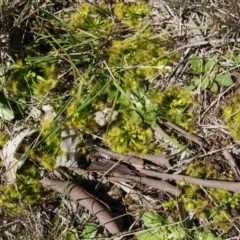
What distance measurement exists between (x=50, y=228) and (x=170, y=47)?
1076 millimetres

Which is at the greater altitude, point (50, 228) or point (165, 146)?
point (165, 146)

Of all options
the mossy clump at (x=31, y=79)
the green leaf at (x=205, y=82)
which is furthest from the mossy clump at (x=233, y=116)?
the mossy clump at (x=31, y=79)

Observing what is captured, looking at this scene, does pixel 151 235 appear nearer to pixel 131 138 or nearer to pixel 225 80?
pixel 131 138

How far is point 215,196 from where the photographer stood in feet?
7.84

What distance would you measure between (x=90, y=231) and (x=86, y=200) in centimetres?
15

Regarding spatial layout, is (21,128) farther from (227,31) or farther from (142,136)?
(227,31)

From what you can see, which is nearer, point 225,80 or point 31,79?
point 225,80

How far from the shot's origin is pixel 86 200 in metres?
2.48

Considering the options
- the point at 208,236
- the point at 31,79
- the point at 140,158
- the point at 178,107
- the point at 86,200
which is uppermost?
the point at 31,79

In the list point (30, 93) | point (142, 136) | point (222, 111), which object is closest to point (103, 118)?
point (142, 136)

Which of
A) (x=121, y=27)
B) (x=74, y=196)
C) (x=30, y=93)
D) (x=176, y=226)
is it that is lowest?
(x=176, y=226)

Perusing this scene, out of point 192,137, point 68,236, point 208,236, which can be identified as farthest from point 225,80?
point 68,236

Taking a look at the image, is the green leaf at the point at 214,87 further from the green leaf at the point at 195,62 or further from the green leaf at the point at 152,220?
the green leaf at the point at 152,220

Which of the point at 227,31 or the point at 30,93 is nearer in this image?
the point at 227,31
